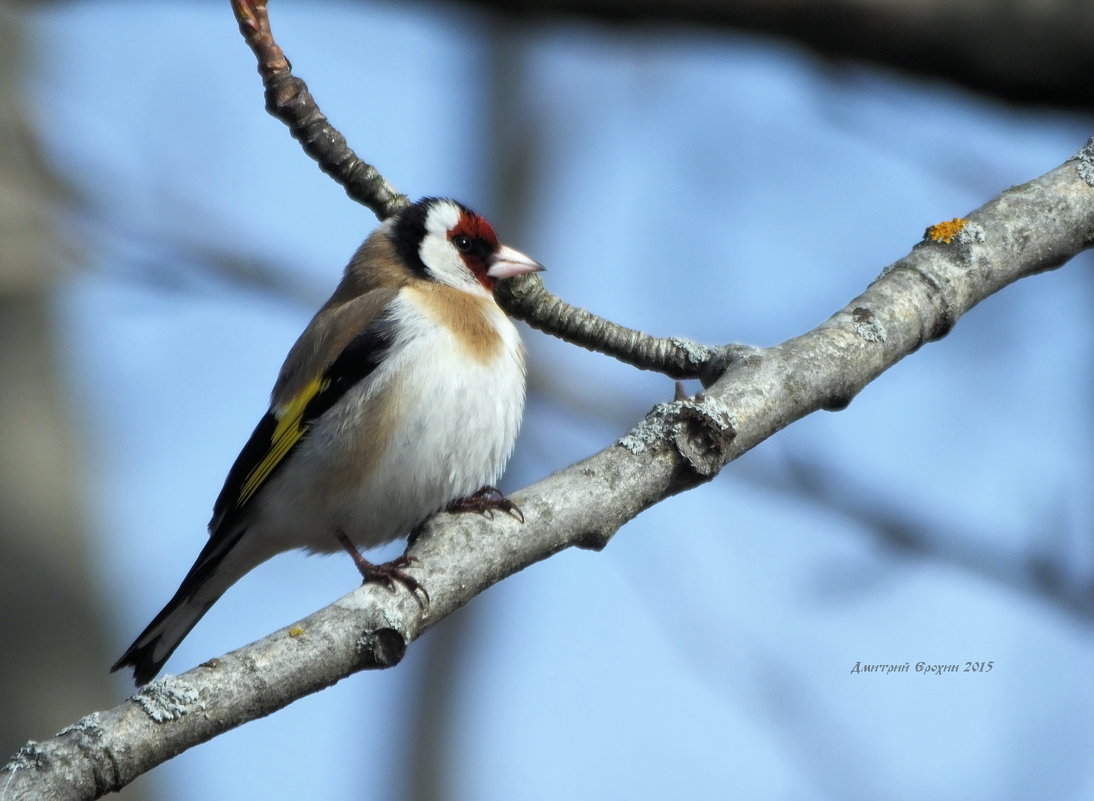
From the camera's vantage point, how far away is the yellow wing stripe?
14.6ft

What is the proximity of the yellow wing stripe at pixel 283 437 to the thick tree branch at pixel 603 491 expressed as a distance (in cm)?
149

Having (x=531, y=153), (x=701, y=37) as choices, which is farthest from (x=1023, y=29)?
(x=531, y=153)

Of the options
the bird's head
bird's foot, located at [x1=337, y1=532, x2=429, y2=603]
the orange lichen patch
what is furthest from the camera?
the bird's head

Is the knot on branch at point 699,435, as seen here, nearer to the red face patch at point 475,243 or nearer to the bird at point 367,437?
the bird at point 367,437

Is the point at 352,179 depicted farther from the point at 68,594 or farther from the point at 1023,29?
the point at 68,594

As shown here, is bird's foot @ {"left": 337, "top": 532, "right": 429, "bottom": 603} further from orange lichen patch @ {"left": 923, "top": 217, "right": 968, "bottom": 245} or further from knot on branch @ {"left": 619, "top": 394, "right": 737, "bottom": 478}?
orange lichen patch @ {"left": 923, "top": 217, "right": 968, "bottom": 245}

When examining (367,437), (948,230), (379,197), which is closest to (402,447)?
(367,437)

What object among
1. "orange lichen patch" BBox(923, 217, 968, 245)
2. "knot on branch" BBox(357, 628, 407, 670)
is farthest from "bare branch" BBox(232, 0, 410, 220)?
"orange lichen patch" BBox(923, 217, 968, 245)

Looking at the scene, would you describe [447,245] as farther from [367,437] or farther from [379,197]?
[379,197]

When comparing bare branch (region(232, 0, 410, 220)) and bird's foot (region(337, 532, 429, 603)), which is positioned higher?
bare branch (region(232, 0, 410, 220))

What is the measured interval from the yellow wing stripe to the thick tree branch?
1.49 metres

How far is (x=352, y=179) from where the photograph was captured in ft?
11.4

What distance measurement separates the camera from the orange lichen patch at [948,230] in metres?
3.42

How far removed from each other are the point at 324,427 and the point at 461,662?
5.02m
